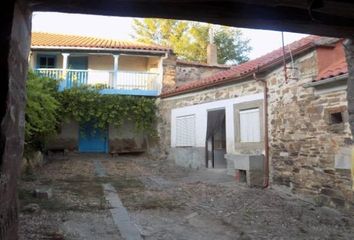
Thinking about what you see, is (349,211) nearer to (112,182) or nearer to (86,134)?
(112,182)

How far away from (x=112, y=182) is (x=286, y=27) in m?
8.31

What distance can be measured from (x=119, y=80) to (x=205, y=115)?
6000 millimetres

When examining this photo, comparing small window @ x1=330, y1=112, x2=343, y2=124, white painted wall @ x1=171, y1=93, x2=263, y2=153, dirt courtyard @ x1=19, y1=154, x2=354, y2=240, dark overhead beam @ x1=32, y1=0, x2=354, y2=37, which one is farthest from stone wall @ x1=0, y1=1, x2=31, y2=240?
white painted wall @ x1=171, y1=93, x2=263, y2=153

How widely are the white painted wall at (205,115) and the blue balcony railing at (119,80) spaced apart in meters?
2.65

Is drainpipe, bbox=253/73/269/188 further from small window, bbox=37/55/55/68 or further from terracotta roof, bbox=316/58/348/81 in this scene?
small window, bbox=37/55/55/68

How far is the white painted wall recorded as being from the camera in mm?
12883

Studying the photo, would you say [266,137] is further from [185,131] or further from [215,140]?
[185,131]

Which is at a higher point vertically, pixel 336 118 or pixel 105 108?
pixel 105 108

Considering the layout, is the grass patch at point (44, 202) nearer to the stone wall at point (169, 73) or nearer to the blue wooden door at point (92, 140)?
the blue wooden door at point (92, 140)

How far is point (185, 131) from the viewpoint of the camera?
1585 centimetres

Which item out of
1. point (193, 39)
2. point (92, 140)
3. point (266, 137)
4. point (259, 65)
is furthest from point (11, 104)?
point (193, 39)

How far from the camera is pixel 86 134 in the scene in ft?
62.5

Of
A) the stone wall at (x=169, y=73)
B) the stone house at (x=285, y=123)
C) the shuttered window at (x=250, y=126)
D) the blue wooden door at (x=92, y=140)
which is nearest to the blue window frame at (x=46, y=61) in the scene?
the blue wooden door at (x=92, y=140)

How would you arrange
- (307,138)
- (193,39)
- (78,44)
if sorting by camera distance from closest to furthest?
(307,138) < (78,44) < (193,39)
